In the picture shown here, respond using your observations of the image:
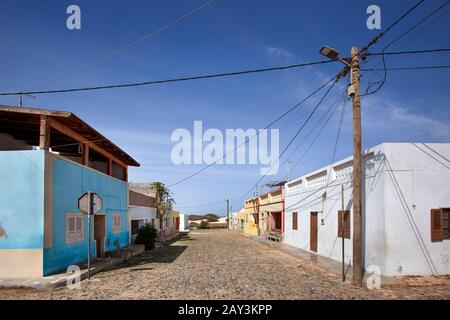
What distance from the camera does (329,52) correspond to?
34.5ft

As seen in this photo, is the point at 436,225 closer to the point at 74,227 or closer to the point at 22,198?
the point at 74,227

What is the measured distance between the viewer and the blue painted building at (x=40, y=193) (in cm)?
1028

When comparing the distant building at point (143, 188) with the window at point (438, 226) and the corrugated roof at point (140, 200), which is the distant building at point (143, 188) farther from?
the window at point (438, 226)

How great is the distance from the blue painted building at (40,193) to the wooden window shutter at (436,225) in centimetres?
1147

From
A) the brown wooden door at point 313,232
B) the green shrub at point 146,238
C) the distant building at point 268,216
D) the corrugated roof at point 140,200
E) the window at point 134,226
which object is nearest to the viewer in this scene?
the brown wooden door at point 313,232

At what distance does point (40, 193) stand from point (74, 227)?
283cm

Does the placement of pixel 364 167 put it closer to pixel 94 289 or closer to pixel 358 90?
pixel 358 90

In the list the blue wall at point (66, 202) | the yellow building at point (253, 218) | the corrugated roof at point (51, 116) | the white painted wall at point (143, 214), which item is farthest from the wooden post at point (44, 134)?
the yellow building at point (253, 218)

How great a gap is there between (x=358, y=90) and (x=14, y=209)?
10.4m

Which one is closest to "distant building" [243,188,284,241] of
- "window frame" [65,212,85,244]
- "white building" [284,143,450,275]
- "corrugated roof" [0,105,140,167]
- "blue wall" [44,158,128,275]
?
"blue wall" [44,158,128,275]

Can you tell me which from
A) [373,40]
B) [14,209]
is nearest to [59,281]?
[14,209]

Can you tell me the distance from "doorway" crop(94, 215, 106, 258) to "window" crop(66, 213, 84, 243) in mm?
2841

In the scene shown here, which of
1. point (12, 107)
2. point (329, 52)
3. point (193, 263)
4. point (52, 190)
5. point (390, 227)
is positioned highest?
point (329, 52)

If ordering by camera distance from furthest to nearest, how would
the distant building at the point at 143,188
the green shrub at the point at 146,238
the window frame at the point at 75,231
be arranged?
the distant building at the point at 143,188 < the green shrub at the point at 146,238 < the window frame at the point at 75,231
